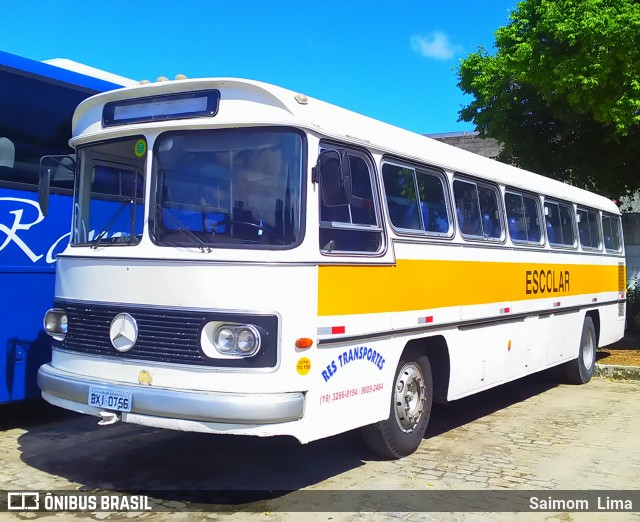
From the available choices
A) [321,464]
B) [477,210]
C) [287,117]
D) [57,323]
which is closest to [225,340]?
[287,117]

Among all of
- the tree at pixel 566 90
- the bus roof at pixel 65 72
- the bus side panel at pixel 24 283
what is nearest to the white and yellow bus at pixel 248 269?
the bus side panel at pixel 24 283

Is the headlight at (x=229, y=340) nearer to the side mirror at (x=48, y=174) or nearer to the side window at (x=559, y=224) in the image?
the side mirror at (x=48, y=174)

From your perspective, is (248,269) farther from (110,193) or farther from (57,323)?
(57,323)

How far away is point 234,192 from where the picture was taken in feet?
16.7

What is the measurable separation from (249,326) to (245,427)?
665 mm

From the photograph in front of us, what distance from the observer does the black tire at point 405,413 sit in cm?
612

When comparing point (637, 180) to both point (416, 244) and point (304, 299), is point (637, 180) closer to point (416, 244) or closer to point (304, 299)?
point (416, 244)

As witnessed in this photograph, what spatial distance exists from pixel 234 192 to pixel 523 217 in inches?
188

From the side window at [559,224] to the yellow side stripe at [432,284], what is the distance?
0.36m

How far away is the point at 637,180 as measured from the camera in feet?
50.9

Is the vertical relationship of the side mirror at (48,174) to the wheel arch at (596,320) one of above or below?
above

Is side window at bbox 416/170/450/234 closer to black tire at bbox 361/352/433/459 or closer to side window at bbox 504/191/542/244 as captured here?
black tire at bbox 361/352/433/459

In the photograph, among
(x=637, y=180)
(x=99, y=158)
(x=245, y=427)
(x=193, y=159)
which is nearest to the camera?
(x=245, y=427)

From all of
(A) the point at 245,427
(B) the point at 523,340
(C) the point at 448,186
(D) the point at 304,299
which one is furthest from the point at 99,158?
(B) the point at 523,340
